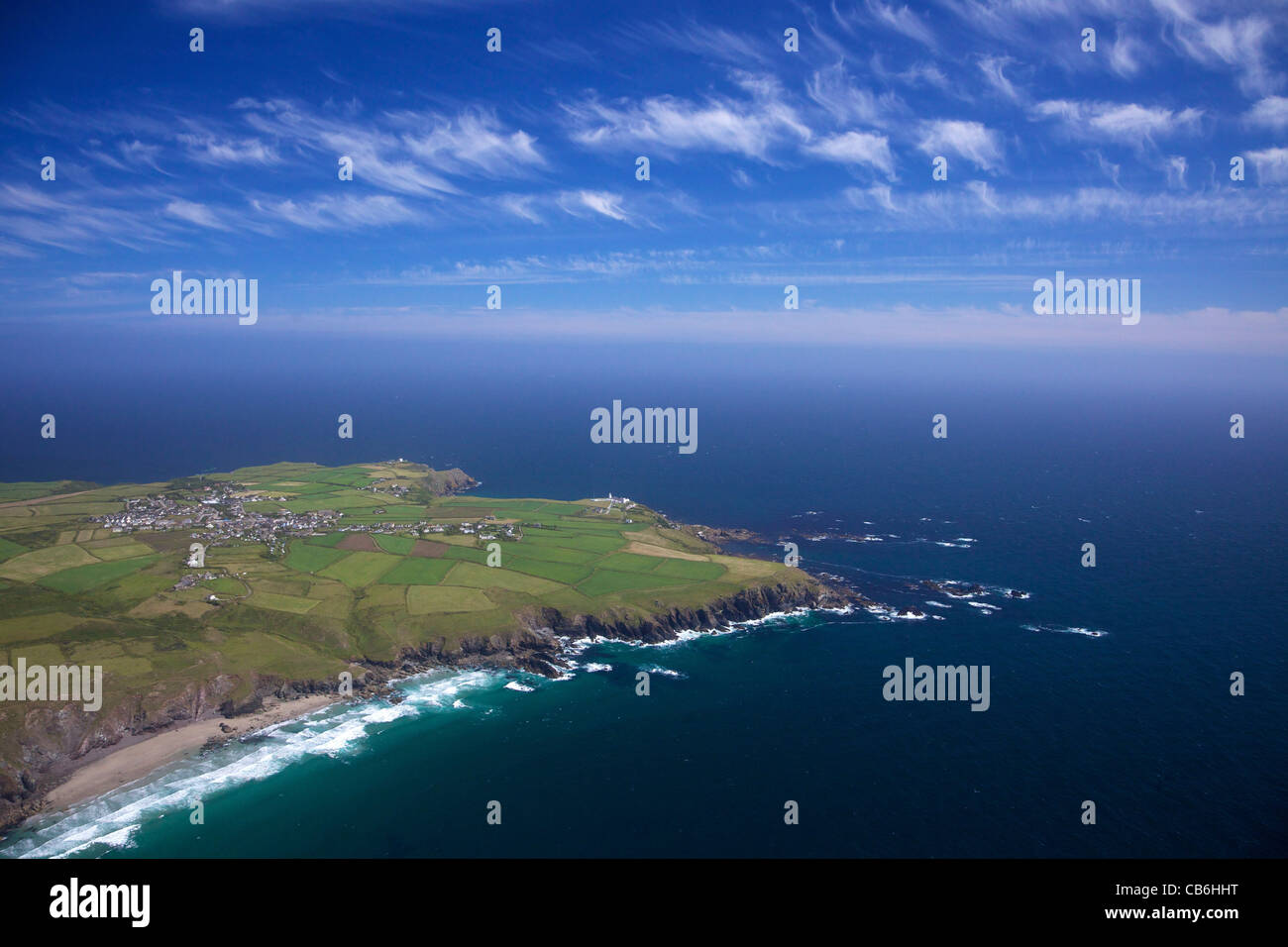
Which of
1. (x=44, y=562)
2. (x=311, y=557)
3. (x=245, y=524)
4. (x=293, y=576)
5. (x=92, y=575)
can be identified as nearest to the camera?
(x=92, y=575)

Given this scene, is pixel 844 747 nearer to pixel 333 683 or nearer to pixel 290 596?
pixel 333 683

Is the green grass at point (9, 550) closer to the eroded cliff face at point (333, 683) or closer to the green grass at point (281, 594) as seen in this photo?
the green grass at point (281, 594)

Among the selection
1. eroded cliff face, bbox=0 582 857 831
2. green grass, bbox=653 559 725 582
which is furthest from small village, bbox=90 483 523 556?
eroded cliff face, bbox=0 582 857 831

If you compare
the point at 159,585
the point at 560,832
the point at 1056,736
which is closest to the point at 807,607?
the point at 1056,736

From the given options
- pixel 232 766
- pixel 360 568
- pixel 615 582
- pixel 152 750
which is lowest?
pixel 232 766

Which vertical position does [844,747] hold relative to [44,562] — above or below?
below

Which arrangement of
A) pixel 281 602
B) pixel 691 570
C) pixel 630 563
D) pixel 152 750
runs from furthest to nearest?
pixel 630 563, pixel 691 570, pixel 281 602, pixel 152 750

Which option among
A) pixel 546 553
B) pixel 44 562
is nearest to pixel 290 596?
pixel 546 553

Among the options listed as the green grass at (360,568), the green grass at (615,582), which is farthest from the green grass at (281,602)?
the green grass at (615,582)
